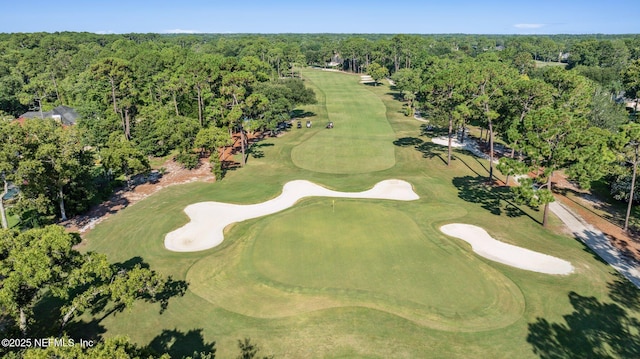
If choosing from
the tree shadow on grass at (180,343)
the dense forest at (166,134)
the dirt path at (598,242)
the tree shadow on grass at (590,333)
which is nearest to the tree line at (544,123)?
the dense forest at (166,134)

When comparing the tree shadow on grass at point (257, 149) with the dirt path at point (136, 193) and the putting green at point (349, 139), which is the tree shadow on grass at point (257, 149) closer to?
the putting green at point (349, 139)

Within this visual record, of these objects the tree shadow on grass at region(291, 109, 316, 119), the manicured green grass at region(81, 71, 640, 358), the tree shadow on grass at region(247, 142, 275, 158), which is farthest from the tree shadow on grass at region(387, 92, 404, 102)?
the manicured green grass at region(81, 71, 640, 358)

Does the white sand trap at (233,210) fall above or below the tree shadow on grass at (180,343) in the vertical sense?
above

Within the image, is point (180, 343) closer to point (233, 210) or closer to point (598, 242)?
point (233, 210)

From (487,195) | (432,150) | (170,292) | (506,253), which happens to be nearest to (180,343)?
(170,292)

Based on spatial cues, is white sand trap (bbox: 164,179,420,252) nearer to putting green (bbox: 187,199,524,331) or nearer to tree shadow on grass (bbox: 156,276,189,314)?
putting green (bbox: 187,199,524,331)

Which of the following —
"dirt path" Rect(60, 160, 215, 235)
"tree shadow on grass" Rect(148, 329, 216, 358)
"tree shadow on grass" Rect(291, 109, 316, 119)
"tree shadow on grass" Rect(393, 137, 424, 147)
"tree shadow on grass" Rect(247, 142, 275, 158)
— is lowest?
"tree shadow on grass" Rect(148, 329, 216, 358)
